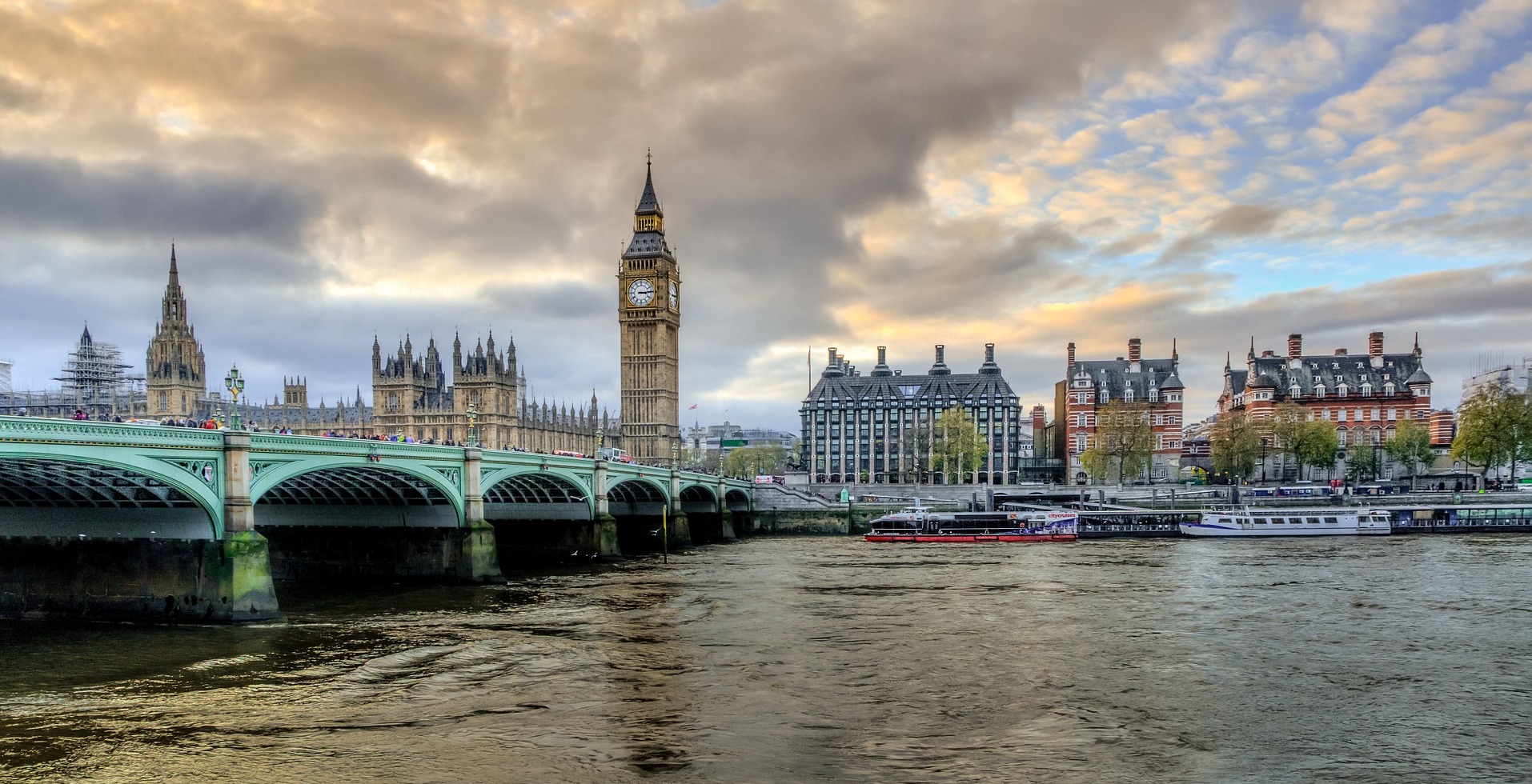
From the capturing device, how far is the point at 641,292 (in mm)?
173375

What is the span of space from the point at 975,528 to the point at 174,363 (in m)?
123

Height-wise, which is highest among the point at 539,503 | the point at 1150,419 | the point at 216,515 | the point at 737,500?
the point at 1150,419

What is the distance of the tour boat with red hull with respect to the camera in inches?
3339

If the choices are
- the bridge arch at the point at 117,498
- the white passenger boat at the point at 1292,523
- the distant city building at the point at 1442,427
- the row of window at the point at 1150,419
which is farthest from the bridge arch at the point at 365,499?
the distant city building at the point at 1442,427

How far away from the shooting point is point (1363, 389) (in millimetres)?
123938

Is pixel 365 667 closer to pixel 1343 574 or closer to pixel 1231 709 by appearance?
pixel 1231 709

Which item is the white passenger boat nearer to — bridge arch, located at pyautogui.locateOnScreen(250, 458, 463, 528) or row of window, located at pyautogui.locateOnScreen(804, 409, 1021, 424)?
bridge arch, located at pyautogui.locateOnScreen(250, 458, 463, 528)

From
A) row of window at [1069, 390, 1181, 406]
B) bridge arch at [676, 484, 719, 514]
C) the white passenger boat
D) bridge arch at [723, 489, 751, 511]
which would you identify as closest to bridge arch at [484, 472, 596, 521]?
bridge arch at [676, 484, 719, 514]

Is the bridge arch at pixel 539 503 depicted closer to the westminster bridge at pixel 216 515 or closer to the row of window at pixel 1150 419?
the westminster bridge at pixel 216 515

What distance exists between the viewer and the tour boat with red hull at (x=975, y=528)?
8481 centimetres

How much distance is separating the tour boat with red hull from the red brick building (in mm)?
44532

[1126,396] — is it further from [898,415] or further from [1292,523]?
[1292,523]

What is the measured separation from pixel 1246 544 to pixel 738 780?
63.9 meters

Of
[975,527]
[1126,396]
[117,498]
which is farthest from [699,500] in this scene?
[117,498]
